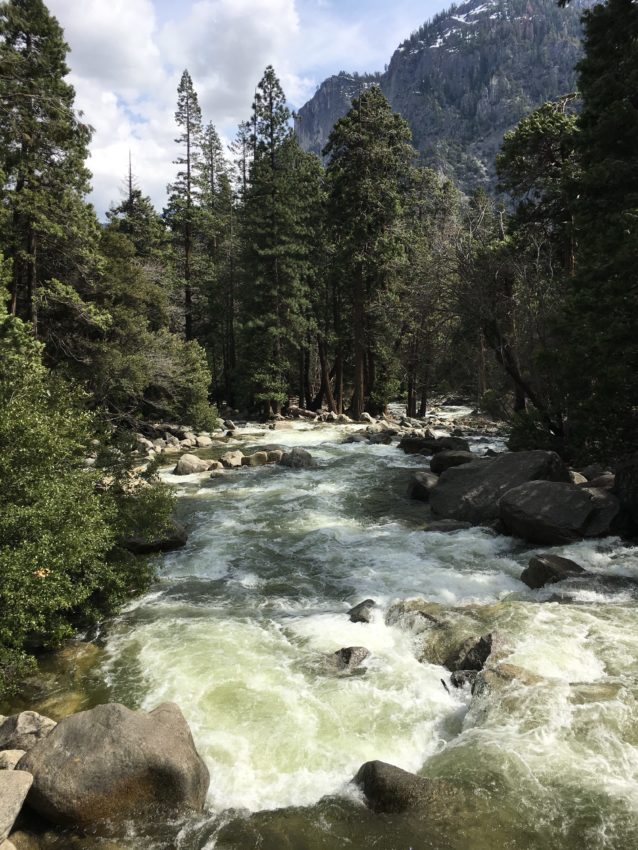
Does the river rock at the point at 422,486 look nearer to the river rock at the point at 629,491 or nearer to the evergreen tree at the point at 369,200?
the river rock at the point at 629,491

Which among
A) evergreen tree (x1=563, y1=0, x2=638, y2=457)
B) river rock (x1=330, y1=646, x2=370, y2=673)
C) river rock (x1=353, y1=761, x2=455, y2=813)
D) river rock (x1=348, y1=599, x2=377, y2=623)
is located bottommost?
river rock (x1=353, y1=761, x2=455, y2=813)

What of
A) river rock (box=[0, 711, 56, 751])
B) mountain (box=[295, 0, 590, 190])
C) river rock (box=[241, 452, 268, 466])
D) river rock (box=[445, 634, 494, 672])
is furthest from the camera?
mountain (box=[295, 0, 590, 190])

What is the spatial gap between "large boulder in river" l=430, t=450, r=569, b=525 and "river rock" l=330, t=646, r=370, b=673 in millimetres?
6782

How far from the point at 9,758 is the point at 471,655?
216 inches

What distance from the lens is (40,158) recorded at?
1708 cm

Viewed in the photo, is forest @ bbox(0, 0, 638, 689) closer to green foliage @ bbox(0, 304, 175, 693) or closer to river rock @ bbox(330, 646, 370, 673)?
green foliage @ bbox(0, 304, 175, 693)

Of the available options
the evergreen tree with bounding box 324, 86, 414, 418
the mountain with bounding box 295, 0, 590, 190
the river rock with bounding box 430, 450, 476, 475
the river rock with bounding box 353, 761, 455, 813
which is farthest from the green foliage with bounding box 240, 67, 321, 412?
the mountain with bounding box 295, 0, 590, 190

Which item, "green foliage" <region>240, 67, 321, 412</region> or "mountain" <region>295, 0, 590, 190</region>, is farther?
"mountain" <region>295, 0, 590, 190</region>

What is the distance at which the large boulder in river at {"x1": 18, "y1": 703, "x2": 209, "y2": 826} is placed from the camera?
512 cm

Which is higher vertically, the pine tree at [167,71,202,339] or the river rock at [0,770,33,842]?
the pine tree at [167,71,202,339]

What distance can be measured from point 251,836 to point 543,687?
3.76 m

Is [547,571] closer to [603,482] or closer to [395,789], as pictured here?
[395,789]


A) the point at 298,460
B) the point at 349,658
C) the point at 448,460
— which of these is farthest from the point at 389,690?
the point at 298,460

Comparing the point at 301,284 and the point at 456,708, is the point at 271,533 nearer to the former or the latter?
the point at 456,708
